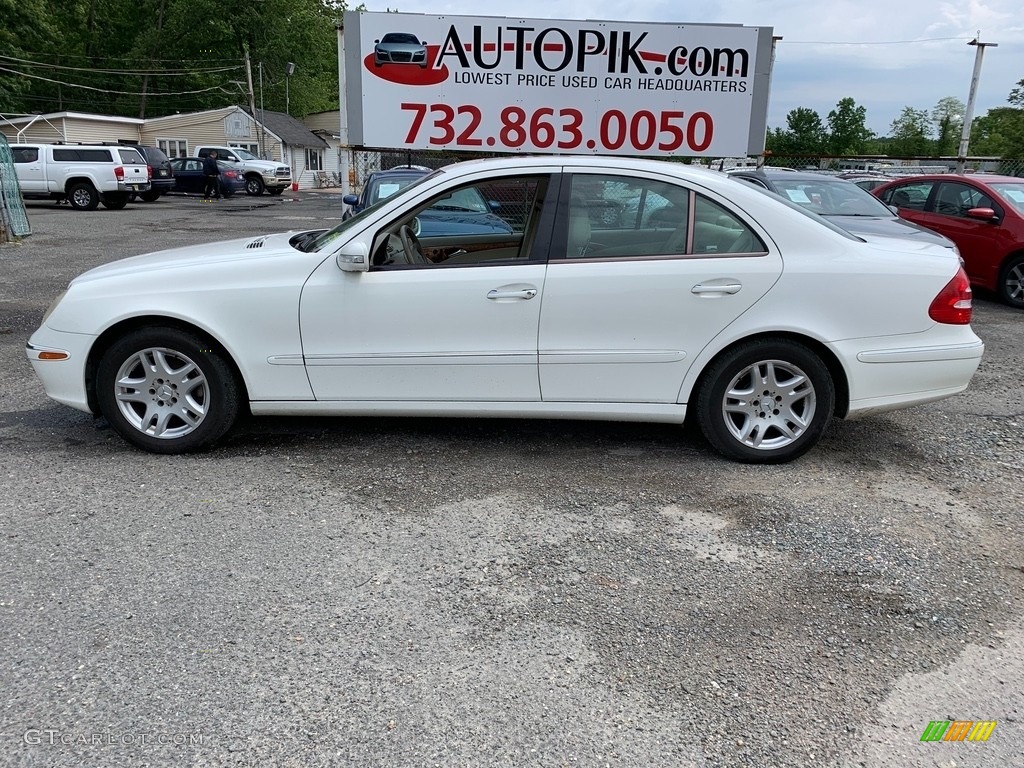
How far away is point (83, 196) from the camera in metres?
23.8

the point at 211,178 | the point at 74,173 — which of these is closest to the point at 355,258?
the point at 74,173

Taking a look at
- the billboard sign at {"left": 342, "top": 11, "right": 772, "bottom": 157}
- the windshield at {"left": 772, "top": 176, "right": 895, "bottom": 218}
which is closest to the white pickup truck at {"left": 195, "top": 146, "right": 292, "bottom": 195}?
the billboard sign at {"left": 342, "top": 11, "right": 772, "bottom": 157}

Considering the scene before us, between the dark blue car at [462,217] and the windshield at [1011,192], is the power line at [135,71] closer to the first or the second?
the windshield at [1011,192]

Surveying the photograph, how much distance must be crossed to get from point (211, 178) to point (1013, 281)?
30.1 meters

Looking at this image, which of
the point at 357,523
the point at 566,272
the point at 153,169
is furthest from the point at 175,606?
the point at 153,169

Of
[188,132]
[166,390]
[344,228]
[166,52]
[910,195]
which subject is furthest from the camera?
[166,52]

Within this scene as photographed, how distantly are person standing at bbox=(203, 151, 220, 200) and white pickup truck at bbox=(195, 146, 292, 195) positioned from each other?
1311 millimetres

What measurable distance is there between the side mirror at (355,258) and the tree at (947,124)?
2715 inches

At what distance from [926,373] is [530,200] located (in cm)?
230

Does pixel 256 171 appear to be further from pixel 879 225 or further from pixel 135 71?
pixel 879 225

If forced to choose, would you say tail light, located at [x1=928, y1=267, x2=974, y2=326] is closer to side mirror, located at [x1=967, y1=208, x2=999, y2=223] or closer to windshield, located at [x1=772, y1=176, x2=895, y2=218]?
windshield, located at [x1=772, y1=176, x2=895, y2=218]

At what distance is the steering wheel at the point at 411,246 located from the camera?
4.39 m

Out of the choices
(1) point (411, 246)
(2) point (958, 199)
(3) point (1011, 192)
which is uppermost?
(3) point (1011, 192)

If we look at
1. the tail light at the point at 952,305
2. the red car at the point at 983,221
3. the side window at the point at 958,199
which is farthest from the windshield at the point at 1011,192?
the tail light at the point at 952,305
